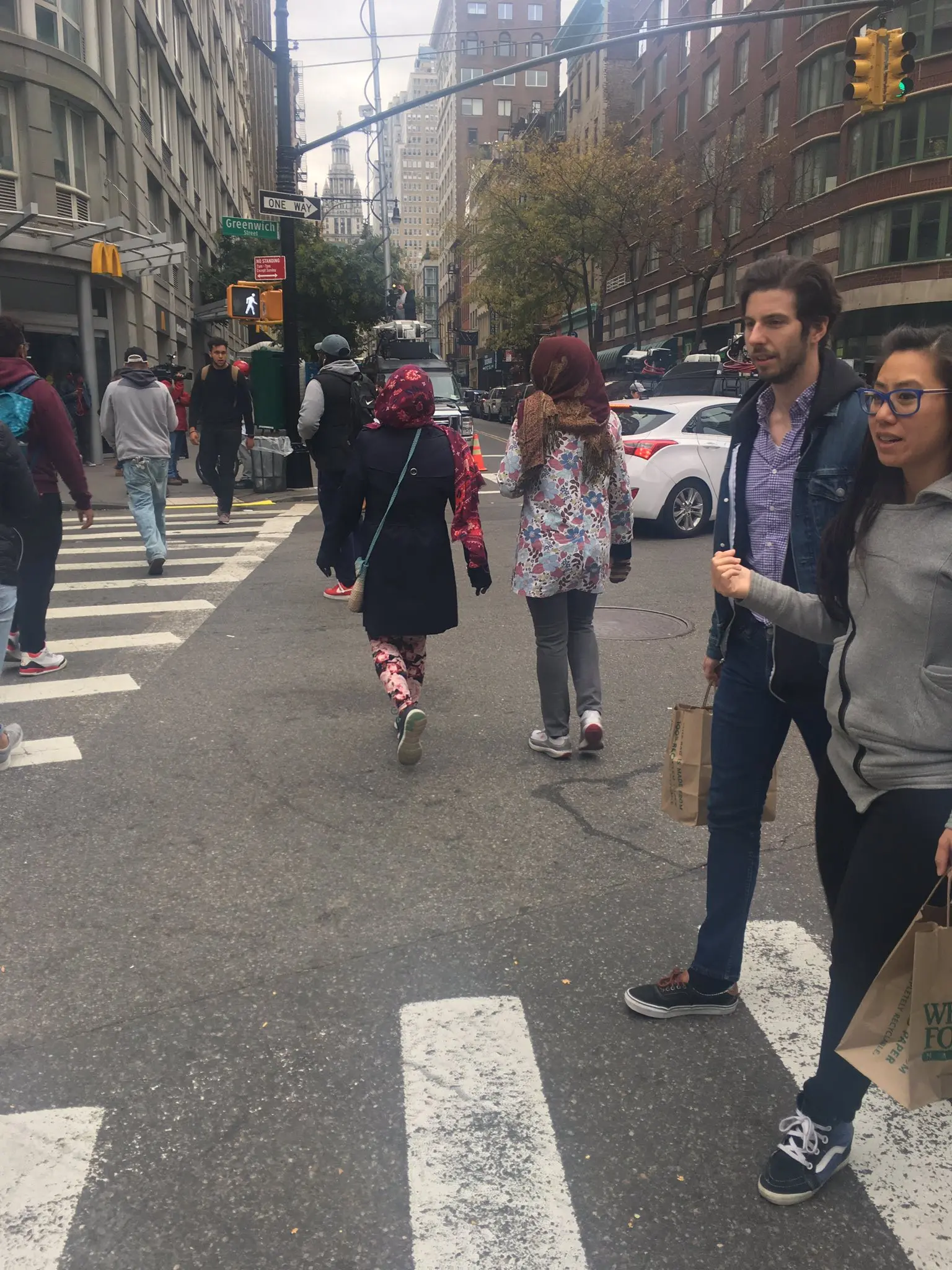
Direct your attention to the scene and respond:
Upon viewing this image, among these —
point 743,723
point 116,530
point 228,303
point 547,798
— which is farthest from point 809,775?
point 228,303

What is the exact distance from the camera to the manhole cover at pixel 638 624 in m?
7.77

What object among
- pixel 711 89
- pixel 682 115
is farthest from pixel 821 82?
pixel 682 115

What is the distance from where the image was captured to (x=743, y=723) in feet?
9.13

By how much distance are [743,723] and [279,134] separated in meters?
17.4

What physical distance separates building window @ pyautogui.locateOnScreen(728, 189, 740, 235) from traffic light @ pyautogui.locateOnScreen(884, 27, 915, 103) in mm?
27243

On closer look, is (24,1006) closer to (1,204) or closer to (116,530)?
(116,530)

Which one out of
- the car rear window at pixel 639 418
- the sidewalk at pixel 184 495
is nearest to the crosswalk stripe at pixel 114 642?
the car rear window at pixel 639 418

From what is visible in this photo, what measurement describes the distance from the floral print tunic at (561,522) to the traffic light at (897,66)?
10.6 m

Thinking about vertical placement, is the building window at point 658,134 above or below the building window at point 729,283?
above

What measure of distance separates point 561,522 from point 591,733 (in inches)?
41.1

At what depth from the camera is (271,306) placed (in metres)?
18.6

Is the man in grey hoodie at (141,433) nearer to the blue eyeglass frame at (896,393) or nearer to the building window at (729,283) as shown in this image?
the blue eyeglass frame at (896,393)

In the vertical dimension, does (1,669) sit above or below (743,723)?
below

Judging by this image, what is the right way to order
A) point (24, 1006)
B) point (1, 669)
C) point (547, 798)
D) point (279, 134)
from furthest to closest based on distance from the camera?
point (279, 134) < point (1, 669) < point (547, 798) < point (24, 1006)
